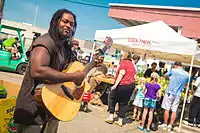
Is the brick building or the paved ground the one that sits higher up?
the brick building

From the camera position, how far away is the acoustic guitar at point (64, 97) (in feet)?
5.84

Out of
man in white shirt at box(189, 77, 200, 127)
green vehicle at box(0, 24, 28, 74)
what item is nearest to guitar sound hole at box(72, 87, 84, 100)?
man in white shirt at box(189, 77, 200, 127)

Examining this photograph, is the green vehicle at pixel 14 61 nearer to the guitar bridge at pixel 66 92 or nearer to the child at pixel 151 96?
the child at pixel 151 96

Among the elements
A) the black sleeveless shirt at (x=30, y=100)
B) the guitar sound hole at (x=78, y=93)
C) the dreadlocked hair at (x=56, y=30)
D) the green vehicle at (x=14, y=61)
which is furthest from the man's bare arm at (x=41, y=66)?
the green vehicle at (x=14, y=61)

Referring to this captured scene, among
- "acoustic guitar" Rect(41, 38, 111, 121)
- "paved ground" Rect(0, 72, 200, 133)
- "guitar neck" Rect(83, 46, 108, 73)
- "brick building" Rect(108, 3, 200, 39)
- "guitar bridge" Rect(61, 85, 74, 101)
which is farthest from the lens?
"brick building" Rect(108, 3, 200, 39)

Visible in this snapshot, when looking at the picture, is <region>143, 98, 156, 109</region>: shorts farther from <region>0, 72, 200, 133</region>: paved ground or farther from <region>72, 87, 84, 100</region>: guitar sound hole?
<region>72, 87, 84, 100</region>: guitar sound hole

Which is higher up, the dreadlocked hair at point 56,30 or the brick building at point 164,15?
the brick building at point 164,15

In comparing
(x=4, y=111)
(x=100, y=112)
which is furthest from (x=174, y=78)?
(x=4, y=111)

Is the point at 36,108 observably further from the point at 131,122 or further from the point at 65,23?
the point at 131,122

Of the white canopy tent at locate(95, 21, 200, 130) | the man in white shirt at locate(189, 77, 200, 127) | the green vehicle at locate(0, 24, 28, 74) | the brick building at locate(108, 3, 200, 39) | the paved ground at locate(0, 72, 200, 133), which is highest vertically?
the brick building at locate(108, 3, 200, 39)

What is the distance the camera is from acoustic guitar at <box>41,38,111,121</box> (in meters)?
1.78

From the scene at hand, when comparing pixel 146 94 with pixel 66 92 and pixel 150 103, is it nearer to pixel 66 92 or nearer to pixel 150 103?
pixel 150 103

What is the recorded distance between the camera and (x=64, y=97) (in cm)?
201

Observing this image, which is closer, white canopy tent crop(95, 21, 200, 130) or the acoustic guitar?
the acoustic guitar
